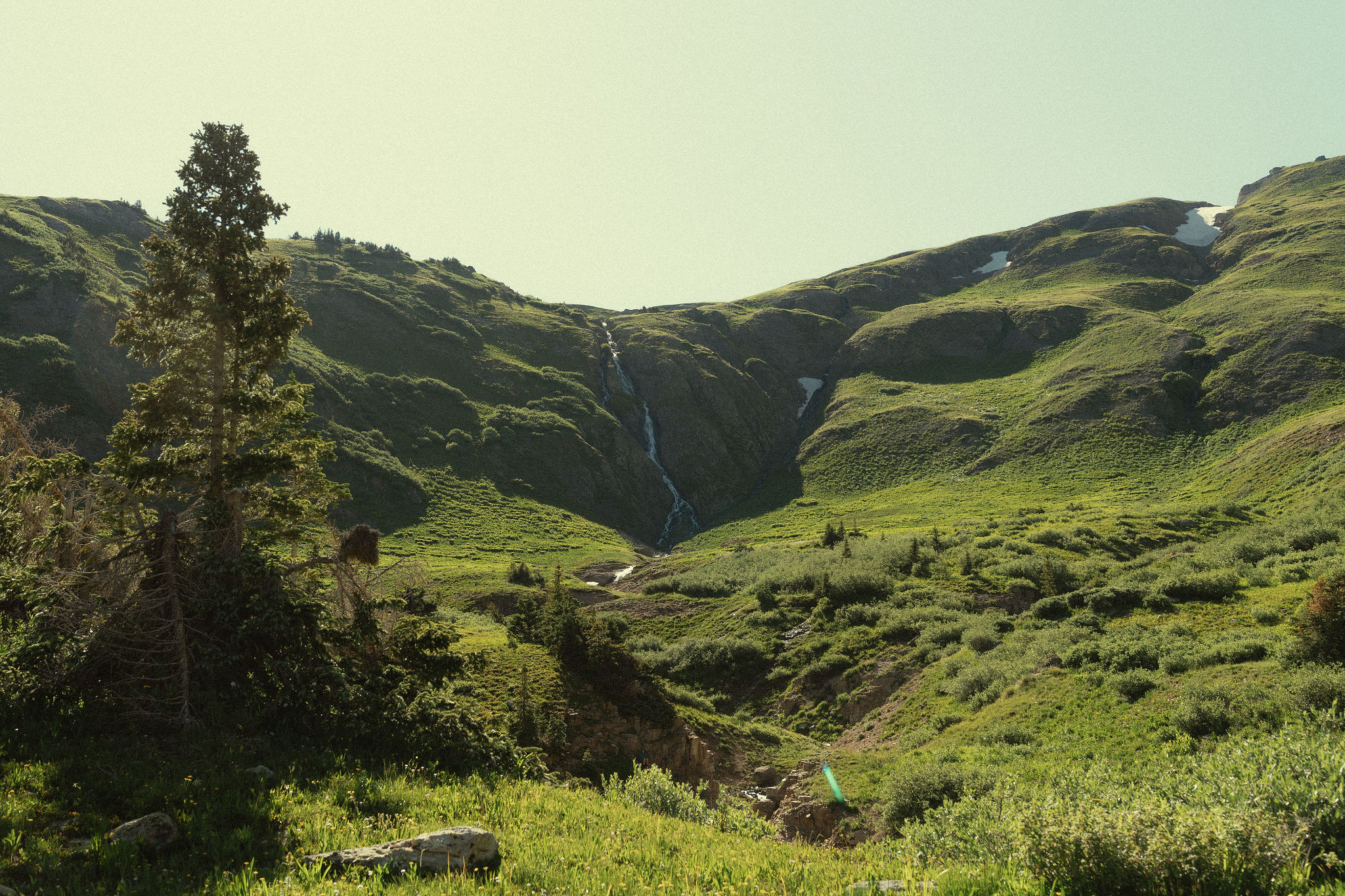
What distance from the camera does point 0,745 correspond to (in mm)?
8516

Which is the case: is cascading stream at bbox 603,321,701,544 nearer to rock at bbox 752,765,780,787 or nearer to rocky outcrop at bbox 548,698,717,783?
rock at bbox 752,765,780,787

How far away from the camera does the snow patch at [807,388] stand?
13538 centimetres

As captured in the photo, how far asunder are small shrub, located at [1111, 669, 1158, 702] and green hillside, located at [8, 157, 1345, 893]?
0.30 ft

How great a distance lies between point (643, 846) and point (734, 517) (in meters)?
93.7

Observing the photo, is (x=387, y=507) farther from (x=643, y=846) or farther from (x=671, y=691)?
(x=643, y=846)

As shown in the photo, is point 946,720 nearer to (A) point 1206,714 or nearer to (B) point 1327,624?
(A) point 1206,714

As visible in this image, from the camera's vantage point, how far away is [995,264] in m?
191

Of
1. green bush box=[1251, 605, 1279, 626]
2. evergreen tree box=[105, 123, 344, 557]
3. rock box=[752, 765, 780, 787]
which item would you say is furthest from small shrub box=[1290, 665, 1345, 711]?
evergreen tree box=[105, 123, 344, 557]

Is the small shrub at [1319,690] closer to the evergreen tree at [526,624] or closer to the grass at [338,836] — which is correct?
the grass at [338,836]

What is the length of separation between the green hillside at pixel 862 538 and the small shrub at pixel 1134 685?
0.30 ft

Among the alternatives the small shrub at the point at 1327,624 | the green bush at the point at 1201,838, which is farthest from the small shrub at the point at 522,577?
the green bush at the point at 1201,838

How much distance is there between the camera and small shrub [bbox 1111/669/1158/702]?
18.3m

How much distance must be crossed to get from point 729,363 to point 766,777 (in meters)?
127

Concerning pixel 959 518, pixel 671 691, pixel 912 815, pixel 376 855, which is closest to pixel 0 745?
pixel 376 855
